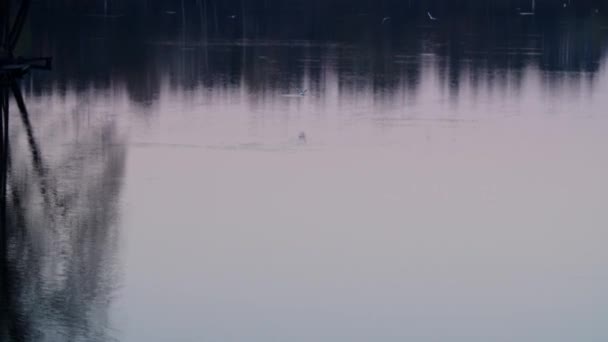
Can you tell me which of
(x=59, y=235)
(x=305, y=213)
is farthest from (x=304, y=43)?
(x=59, y=235)

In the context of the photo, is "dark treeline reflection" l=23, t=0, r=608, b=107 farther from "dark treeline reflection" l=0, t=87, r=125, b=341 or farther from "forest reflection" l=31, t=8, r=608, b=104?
"dark treeline reflection" l=0, t=87, r=125, b=341

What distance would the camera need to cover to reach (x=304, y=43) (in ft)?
195

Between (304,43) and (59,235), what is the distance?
1733 inches

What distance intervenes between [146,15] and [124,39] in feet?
95.5

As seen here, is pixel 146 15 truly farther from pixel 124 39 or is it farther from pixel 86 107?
pixel 86 107

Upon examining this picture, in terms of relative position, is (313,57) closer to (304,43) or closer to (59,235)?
(304,43)

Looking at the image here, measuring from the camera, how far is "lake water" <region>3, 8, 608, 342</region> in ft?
41.4

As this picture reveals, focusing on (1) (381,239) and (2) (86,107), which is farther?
Result: (2) (86,107)

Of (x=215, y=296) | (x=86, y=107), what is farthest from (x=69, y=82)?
(x=215, y=296)

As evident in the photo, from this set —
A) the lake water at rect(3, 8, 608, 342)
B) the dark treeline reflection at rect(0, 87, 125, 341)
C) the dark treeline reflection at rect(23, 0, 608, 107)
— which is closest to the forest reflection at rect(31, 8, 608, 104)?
the dark treeline reflection at rect(23, 0, 608, 107)

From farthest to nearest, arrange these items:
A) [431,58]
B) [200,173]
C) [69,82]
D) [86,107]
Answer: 1. [431,58]
2. [69,82]
3. [86,107]
4. [200,173]

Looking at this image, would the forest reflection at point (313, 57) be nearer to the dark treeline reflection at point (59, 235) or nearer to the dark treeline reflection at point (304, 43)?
the dark treeline reflection at point (304, 43)

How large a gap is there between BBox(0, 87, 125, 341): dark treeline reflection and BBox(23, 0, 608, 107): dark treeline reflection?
32.2 feet

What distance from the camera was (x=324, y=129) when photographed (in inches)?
1049
